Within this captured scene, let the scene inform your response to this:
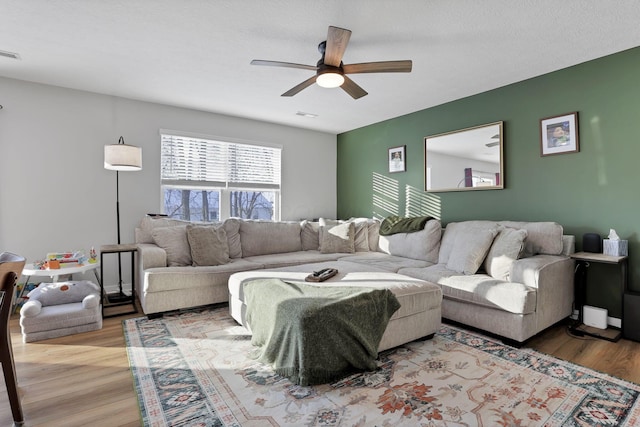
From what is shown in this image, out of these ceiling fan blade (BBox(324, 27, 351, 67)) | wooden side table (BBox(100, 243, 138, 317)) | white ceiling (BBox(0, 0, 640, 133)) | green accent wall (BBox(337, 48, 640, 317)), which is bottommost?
wooden side table (BBox(100, 243, 138, 317))

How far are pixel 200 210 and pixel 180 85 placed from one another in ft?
5.92

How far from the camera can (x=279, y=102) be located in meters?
4.22

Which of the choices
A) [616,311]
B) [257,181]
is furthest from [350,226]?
[616,311]

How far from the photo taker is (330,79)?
8.52ft

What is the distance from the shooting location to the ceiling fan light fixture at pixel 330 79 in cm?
254

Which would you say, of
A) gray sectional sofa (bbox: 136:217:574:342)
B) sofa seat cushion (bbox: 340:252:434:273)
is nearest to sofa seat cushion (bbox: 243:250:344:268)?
gray sectional sofa (bbox: 136:217:574:342)

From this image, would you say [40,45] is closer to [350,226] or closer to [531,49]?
[350,226]

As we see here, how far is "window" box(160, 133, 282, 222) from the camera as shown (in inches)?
177

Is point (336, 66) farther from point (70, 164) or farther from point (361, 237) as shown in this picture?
point (70, 164)

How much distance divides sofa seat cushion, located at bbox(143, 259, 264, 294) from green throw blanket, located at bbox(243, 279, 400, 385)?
1173mm

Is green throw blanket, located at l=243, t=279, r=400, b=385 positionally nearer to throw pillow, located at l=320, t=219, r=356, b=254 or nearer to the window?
throw pillow, located at l=320, t=219, r=356, b=254

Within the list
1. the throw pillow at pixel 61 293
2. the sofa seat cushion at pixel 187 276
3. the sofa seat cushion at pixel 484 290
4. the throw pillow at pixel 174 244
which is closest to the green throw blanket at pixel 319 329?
the sofa seat cushion at pixel 484 290

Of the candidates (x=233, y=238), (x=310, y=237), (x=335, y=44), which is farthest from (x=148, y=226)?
(x=335, y=44)

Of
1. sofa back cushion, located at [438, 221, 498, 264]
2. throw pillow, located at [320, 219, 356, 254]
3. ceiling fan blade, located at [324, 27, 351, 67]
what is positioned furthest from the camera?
throw pillow, located at [320, 219, 356, 254]
